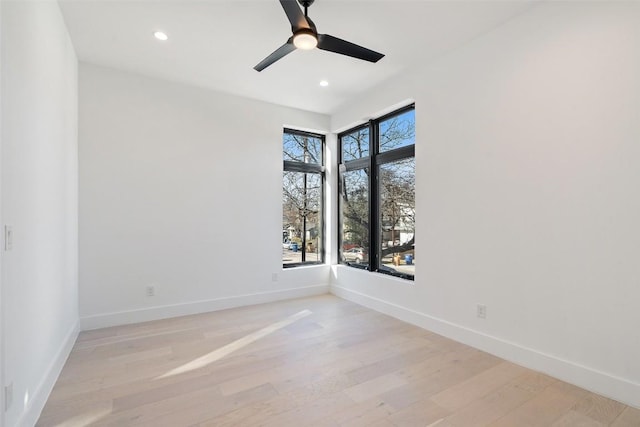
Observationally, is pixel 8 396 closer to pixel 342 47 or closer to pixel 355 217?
pixel 342 47

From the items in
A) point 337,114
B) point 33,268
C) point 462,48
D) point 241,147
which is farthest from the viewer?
point 337,114

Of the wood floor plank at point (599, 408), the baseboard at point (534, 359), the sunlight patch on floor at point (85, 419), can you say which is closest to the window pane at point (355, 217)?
the baseboard at point (534, 359)

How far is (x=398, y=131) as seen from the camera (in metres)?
3.98

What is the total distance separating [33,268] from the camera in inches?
72.9

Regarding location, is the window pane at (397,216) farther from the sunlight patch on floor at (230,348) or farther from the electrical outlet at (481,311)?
the sunlight patch on floor at (230,348)

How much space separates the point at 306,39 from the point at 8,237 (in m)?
2.10

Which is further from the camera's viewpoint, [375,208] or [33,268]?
[375,208]

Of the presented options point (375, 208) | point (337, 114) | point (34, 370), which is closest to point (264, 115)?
point (337, 114)

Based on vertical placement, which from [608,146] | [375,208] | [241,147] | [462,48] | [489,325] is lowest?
[489,325]

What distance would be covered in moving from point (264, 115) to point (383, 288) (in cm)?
286

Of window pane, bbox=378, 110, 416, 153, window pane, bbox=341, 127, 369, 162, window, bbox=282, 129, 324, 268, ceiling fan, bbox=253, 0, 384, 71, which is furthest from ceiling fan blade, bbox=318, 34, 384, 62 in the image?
window, bbox=282, 129, 324, 268

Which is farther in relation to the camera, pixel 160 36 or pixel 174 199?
pixel 174 199

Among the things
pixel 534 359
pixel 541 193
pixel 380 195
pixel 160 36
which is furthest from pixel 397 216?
pixel 160 36

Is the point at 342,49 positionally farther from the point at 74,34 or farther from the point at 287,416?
the point at 287,416
